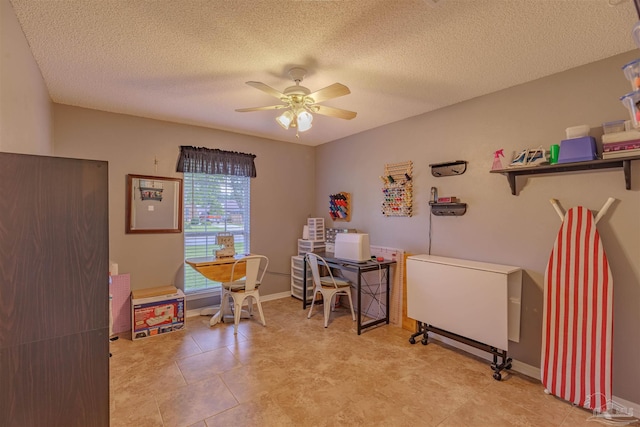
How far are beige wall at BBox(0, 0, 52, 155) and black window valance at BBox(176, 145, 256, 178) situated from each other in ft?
4.50

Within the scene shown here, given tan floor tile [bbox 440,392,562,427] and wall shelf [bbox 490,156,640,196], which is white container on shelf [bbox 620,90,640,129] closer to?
wall shelf [bbox 490,156,640,196]

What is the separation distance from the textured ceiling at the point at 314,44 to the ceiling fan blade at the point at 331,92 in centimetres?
23

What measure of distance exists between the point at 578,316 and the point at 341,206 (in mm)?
2720

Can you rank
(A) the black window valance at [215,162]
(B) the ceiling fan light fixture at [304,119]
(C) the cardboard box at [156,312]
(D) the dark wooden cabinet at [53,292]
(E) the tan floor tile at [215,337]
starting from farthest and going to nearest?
1. (A) the black window valance at [215,162]
2. (C) the cardboard box at [156,312]
3. (E) the tan floor tile at [215,337]
4. (B) the ceiling fan light fixture at [304,119]
5. (D) the dark wooden cabinet at [53,292]

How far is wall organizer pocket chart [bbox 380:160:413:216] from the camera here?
131 inches

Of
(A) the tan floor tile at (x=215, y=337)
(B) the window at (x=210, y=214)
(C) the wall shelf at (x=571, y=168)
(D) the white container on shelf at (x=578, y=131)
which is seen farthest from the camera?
(B) the window at (x=210, y=214)

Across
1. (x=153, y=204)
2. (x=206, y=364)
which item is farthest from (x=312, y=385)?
(x=153, y=204)

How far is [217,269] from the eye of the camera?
3.31 meters

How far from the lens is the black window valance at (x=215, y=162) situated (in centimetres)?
358

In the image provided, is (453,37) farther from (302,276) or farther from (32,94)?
(302,276)

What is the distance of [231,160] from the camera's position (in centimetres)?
391

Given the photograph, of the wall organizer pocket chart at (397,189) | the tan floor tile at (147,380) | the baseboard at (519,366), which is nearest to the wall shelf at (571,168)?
the wall organizer pocket chart at (397,189)

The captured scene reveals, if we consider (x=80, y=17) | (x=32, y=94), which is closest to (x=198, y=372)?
(x=32, y=94)

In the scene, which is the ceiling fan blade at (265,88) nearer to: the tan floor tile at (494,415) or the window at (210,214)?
the window at (210,214)
